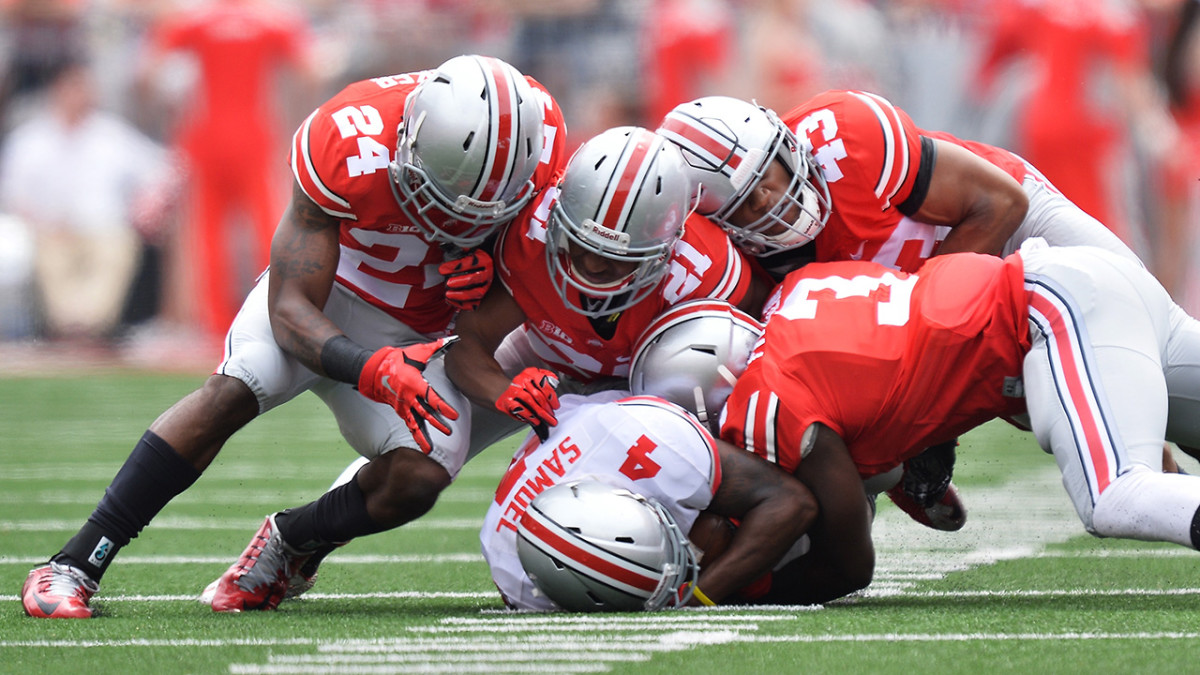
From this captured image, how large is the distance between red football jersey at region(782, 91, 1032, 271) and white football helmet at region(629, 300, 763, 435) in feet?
1.77

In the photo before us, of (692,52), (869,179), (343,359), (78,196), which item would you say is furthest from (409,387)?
(78,196)

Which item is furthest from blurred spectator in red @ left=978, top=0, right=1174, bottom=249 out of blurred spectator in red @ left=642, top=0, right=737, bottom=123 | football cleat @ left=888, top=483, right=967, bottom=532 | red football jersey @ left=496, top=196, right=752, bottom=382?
red football jersey @ left=496, top=196, right=752, bottom=382

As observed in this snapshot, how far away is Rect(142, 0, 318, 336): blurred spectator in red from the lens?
1260 centimetres

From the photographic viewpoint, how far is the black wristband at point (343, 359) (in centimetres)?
416

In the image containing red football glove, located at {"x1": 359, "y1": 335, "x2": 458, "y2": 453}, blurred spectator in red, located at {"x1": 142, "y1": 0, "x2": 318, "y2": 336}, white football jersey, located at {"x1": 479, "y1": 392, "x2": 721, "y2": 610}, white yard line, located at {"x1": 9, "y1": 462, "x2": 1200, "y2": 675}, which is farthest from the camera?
blurred spectator in red, located at {"x1": 142, "y1": 0, "x2": 318, "y2": 336}

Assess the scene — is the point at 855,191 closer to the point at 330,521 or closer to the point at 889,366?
the point at 889,366

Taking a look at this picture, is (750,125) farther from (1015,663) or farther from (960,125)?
(960,125)

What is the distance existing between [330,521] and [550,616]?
842 millimetres

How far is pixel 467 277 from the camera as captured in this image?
14.1 ft

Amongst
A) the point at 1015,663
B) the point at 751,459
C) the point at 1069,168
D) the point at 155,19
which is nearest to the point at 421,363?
the point at 751,459

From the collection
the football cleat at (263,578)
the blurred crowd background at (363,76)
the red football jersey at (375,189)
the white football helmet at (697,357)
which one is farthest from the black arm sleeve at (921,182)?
the blurred crowd background at (363,76)

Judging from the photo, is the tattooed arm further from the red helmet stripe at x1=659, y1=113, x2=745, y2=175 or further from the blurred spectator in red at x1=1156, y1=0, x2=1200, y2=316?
the blurred spectator in red at x1=1156, y1=0, x2=1200, y2=316

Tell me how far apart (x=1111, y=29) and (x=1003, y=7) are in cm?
80

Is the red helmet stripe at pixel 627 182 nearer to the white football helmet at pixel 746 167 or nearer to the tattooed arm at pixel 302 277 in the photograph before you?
the white football helmet at pixel 746 167
